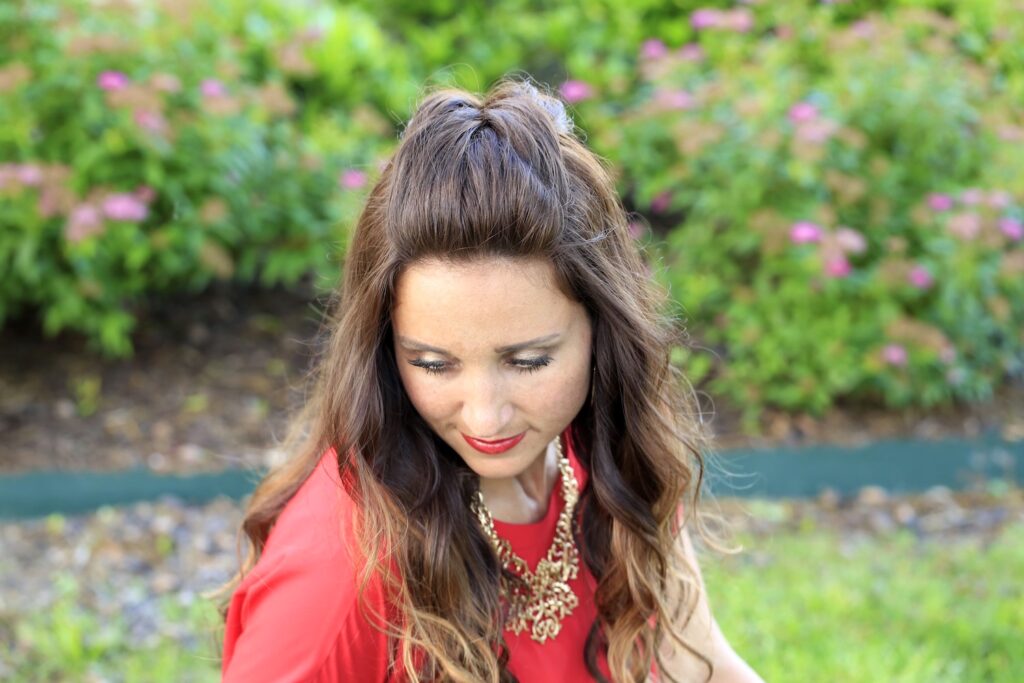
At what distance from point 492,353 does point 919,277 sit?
3147 millimetres

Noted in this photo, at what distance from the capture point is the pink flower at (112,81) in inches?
160

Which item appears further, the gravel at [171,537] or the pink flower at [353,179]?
the pink flower at [353,179]

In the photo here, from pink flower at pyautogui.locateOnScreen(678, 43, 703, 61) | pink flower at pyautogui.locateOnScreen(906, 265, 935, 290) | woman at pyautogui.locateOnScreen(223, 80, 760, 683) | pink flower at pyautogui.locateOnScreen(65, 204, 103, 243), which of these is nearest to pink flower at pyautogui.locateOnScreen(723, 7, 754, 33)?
pink flower at pyautogui.locateOnScreen(678, 43, 703, 61)

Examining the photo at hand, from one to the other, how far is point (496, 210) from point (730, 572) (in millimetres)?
2298

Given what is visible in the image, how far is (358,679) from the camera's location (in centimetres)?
162

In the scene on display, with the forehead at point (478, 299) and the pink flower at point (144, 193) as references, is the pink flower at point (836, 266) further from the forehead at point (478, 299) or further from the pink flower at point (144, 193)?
the forehead at point (478, 299)

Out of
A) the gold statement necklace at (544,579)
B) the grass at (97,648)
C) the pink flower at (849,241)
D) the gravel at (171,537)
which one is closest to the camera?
the gold statement necklace at (544,579)

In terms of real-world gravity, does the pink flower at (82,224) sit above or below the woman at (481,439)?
below

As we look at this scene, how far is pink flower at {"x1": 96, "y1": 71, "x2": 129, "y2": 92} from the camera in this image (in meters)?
4.06

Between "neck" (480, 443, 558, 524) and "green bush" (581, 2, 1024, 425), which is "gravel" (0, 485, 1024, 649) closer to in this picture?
"green bush" (581, 2, 1024, 425)

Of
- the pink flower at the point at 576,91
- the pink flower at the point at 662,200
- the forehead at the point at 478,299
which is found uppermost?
the forehead at the point at 478,299

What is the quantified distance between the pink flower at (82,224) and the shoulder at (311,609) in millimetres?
2602

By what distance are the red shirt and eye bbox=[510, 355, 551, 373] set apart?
1.03 ft

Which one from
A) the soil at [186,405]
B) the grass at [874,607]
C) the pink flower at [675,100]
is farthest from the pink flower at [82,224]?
the grass at [874,607]
